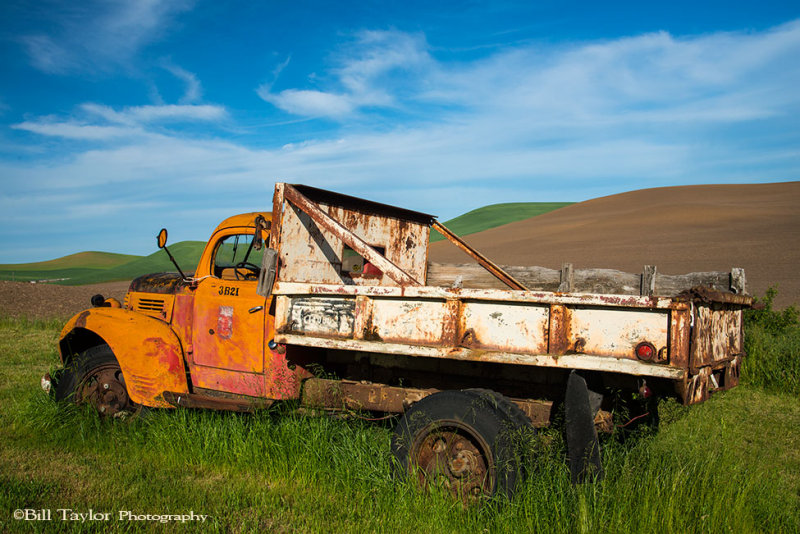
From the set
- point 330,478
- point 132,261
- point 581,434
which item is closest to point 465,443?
point 581,434

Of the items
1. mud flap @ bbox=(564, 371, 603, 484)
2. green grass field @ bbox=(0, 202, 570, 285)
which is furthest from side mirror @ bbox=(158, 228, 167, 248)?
green grass field @ bbox=(0, 202, 570, 285)

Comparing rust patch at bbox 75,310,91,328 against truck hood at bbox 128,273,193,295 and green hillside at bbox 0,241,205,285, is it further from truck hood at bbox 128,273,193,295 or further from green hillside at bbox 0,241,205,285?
green hillside at bbox 0,241,205,285

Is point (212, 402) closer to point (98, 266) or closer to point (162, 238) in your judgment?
point (162, 238)

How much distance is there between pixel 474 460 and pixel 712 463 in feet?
5.27

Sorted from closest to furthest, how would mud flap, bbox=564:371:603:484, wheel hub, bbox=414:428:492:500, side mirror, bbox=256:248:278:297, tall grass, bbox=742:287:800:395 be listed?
mud flap, bbox=564:371:603:484 → wheel hub, bbox=414:428:492:500 → side mirror, bbox=256:248:278:297 → tall grass, bbox=742:287:800:395

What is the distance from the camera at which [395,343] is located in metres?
3.51

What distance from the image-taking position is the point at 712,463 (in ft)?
11.9

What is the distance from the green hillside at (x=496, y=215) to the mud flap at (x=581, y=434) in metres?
62.5

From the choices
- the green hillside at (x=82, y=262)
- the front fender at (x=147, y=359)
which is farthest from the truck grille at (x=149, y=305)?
the green hillside at (x=82, y=262)

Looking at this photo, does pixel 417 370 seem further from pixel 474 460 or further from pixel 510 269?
pixel 510 269

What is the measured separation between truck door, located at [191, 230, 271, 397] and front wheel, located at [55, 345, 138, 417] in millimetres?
823

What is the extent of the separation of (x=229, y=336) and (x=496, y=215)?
70857mm

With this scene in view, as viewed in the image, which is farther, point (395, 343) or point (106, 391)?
point (106, 391)

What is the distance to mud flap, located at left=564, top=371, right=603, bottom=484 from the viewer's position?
2982 mm
